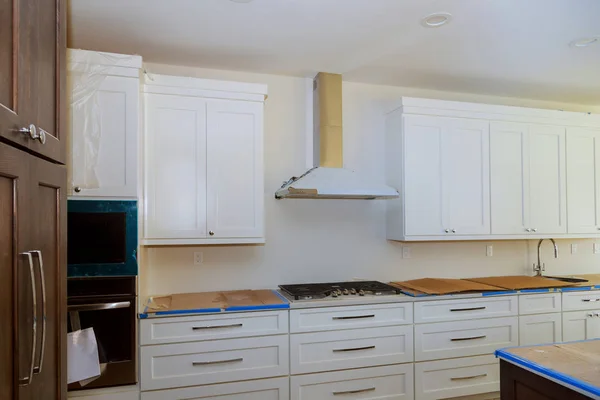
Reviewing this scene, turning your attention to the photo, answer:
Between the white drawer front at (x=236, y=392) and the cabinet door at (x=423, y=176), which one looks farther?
the cabinet door at (x=423, y=176)

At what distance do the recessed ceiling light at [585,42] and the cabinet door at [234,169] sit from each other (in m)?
A: 2.05

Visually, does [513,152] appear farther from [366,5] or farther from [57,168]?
[57,168]

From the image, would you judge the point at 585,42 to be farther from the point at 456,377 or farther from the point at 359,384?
the point at 359,384

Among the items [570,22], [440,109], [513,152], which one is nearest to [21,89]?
[570,22]

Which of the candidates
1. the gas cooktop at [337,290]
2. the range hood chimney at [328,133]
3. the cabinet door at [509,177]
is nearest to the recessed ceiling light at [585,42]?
the cabinet door at [509,177]

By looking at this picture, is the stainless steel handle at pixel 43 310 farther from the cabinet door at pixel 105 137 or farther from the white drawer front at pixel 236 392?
the white drawer front at pixel 236 392

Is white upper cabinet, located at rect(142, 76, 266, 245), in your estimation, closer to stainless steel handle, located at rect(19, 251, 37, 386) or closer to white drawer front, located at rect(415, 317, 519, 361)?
white drawer front, located at rect(415, 317, 519, 361)

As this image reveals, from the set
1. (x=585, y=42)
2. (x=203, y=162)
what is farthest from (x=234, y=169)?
(x=585, y=42)

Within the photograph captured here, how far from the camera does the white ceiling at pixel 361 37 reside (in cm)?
219

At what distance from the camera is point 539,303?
321 cm

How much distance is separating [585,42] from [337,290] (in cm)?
225

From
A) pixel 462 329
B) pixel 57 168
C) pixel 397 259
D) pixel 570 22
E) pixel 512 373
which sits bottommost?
pixel 462 329

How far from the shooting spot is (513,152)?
3.44 m

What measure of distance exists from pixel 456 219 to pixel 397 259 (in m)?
0.58
